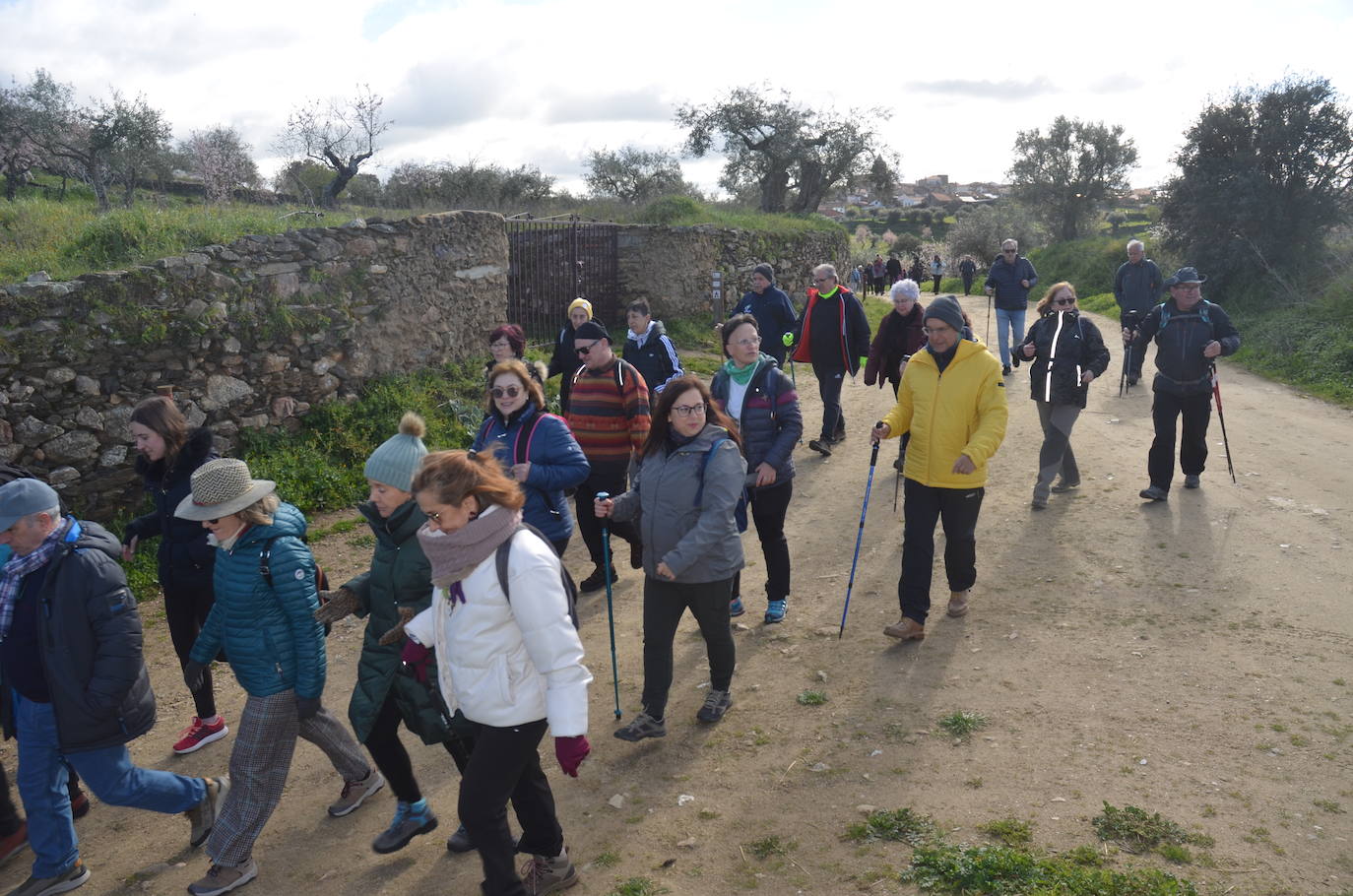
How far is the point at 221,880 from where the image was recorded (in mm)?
3812

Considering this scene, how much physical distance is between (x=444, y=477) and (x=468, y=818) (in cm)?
116

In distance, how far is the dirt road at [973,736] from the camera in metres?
3.80

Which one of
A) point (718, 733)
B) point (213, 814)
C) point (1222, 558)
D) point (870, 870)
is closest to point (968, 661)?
point (718, 733)

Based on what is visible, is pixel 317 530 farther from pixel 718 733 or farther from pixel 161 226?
pixel 718 733

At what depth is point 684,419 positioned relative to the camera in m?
4.48

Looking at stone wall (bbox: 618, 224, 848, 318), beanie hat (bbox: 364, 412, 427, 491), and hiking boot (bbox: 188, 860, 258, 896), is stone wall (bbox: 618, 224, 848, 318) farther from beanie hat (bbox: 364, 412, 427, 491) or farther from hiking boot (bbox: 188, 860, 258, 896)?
hiking boot (bbox: 188, 860, 258, 896)

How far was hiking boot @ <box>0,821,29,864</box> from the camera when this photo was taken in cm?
423

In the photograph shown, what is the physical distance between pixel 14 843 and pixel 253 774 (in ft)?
4.68

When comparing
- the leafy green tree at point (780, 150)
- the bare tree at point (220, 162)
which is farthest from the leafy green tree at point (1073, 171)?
the bare tree at point (220, 162)

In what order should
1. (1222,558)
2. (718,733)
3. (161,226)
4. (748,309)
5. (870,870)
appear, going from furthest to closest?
(748,309)
(161,226)
(1222,558)
(718,733)
(870,870)

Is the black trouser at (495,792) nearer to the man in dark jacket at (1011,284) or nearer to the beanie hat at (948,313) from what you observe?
the beanie hat at (948,313)

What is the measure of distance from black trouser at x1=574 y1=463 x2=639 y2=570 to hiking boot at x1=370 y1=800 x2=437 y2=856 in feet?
8.76

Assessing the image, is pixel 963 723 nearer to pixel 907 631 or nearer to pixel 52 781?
pixel 907 631

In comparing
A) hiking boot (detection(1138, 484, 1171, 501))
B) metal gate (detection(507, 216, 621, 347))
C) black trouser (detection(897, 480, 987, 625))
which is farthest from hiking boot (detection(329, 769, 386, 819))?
metal gate (detection(507, 216, 621, 347))
